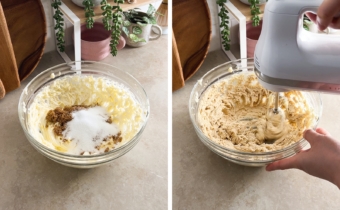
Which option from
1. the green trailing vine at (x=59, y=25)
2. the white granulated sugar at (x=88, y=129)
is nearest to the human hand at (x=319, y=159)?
the white granulated sugar at (x=88, y=129)

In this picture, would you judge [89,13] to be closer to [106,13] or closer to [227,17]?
[106,13]

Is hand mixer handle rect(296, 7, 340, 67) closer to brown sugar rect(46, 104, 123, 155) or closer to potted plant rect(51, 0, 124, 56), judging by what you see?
brown sugar rect(46, 104, 123, 155)

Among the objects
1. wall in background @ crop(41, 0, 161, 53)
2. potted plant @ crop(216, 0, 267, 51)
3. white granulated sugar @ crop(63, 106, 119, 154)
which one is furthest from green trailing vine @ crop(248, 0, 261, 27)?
wall in background @ crop(41, 0, 161, 53)

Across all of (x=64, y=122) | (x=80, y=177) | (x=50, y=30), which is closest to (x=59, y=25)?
(x=50, y=30)

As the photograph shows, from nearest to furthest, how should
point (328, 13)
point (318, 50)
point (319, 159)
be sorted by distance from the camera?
point (328, 13), point (318, 50), point (319, 159)

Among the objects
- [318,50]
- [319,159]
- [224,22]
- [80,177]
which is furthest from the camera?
[224,22]

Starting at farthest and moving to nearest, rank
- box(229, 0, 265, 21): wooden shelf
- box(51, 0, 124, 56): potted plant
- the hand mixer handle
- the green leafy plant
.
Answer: the green leafy plant, box(51, 0, 124, 56): potted plant, box(229, 0, 265, 21): wooden shelf, the hand mixer handle
